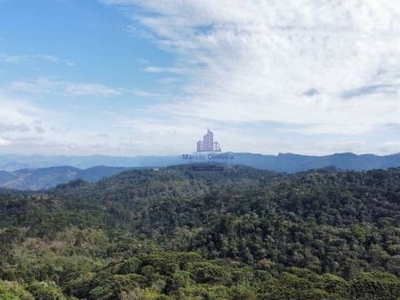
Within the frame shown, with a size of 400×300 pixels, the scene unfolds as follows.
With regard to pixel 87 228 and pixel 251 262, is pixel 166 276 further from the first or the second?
pixel 87 228

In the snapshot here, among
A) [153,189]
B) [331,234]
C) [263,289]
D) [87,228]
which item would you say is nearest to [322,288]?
[263,289]

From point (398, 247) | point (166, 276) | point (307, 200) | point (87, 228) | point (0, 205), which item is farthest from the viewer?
point (0, 205)

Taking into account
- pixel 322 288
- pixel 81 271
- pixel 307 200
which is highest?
pixel 307 200

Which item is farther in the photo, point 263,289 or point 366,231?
point 366,231

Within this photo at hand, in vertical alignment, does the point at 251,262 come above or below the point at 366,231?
below

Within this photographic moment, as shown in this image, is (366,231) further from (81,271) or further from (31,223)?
(31,223)

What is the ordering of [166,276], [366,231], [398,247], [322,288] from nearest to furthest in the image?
[322,288], [166,276], [398,247], [366,231]

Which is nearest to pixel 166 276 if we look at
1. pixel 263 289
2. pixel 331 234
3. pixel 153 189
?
pixel 263 289
